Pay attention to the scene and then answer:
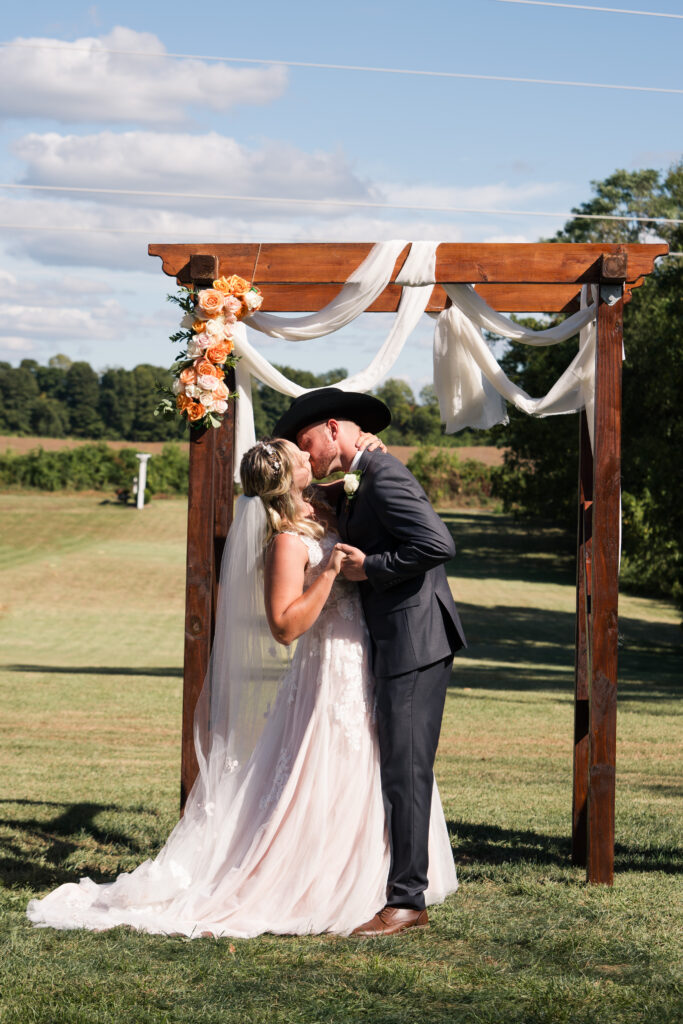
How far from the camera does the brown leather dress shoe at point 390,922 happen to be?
468 centimetres

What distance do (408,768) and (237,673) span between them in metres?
0.99

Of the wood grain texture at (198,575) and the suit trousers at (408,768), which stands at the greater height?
the wood grain texture at (198,575)

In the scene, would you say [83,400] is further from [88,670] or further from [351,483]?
[351,483]

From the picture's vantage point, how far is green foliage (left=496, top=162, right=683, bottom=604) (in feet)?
70.5

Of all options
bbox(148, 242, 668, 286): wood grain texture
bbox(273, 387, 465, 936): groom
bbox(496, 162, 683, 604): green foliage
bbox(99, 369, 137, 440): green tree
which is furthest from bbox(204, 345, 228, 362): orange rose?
bbox(99, 369, 137, 440): green tree

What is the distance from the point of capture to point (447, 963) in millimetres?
4379

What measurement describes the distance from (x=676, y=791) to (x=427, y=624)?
16.4ft

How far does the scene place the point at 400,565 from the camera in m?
4.69

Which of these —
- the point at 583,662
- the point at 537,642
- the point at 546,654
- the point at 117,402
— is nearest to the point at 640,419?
the point at 537,642

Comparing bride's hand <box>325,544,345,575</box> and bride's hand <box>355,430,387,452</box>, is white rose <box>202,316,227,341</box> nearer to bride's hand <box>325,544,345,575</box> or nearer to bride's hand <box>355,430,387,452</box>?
bride's hand <box>355,430,387,452</box>

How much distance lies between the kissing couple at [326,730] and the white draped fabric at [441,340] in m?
0.87

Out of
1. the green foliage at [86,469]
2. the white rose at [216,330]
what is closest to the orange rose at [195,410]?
the white rose at [216,330]

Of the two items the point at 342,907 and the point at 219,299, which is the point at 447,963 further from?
the point at 219,299

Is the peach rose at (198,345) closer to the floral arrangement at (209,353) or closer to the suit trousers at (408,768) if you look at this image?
the floral arrangement at (209,353)
